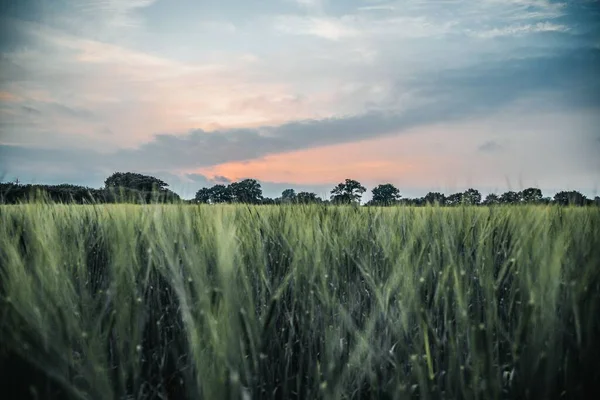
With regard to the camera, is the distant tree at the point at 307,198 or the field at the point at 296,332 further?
the distant tree at the point at 307,198

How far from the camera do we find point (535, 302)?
1306mm

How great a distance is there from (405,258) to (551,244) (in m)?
0.51

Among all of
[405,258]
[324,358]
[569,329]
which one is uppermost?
[405,258]

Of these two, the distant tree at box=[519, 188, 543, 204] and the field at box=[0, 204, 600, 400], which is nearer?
the field at box=[0, 204, 600, 400]

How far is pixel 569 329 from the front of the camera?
1344mm

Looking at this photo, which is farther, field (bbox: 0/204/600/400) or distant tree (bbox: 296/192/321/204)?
distant tree (bbox: 296/192/321/204)

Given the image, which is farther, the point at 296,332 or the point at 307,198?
the point at 307,198

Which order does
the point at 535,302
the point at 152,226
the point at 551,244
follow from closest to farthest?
the point at 535,302
the point at 551,244
the point at 152,226

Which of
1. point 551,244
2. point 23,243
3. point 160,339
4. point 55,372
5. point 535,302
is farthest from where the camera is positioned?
point 23,243

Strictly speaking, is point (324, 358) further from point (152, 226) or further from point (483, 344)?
point (152, 226)

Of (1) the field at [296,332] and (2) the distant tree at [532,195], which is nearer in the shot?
(1) the field at [296,332]

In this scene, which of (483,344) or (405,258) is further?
(405,258)

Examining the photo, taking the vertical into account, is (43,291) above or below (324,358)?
above

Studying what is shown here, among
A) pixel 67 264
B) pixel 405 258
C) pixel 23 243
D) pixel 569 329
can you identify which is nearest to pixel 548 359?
pixel 569 329
